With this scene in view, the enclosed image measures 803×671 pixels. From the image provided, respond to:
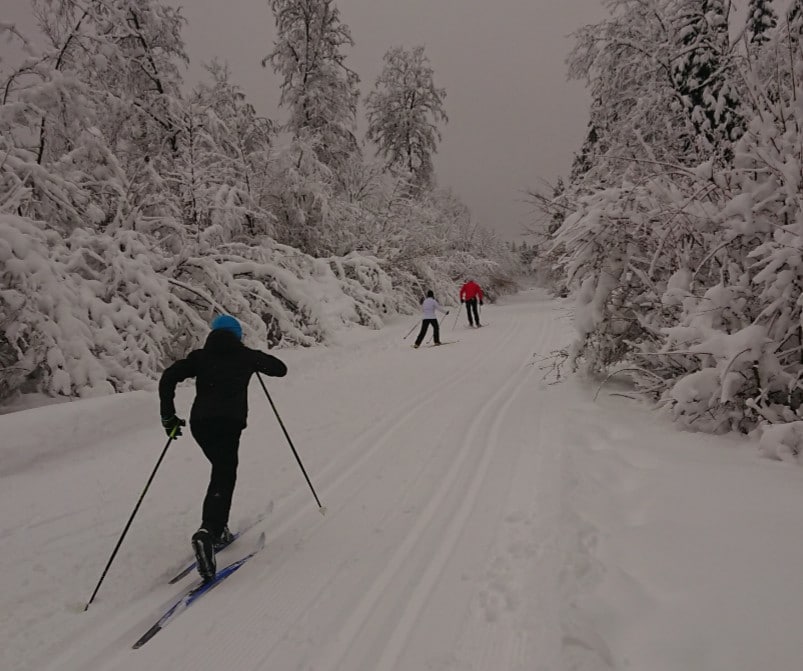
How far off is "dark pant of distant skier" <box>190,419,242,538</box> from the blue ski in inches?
10.7

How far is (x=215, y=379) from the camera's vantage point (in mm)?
3584

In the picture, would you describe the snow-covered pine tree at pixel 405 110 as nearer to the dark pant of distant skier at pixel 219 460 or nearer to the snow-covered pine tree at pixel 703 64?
the snow-covered pine tree at pixel 703 64

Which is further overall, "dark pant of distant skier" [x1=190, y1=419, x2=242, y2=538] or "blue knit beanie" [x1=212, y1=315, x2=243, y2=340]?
"blue knit beanie" [x1=212, y1=315, x2=243, y2=340]

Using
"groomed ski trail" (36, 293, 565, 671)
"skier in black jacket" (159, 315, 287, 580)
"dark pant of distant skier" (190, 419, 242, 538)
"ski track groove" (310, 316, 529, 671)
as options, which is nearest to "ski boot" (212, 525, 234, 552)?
"skier in black jacket" (159, 315, 287, 580)

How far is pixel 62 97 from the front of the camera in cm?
809

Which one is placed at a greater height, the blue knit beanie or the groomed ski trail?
the blue knit beanie

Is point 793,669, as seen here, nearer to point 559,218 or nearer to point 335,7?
point 559,218

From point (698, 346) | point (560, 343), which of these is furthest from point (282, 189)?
point (698, 346)

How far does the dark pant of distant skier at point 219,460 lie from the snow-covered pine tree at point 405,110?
24113 mm

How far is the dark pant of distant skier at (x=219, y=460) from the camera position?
3445 mm

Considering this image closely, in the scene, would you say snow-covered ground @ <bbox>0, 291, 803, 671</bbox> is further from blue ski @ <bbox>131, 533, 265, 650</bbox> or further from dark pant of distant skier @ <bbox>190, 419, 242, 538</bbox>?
dark pant of distant skier @ <bbox>190, 419, 242, 538</bbox>

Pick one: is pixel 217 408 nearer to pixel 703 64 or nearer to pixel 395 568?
pixel 395 568

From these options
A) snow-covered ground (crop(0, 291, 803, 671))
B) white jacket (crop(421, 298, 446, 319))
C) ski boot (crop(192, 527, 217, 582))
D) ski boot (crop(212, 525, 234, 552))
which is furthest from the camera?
white jacket (crop(421, 298, 446, 319))

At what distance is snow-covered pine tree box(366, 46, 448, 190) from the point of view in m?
26.3
